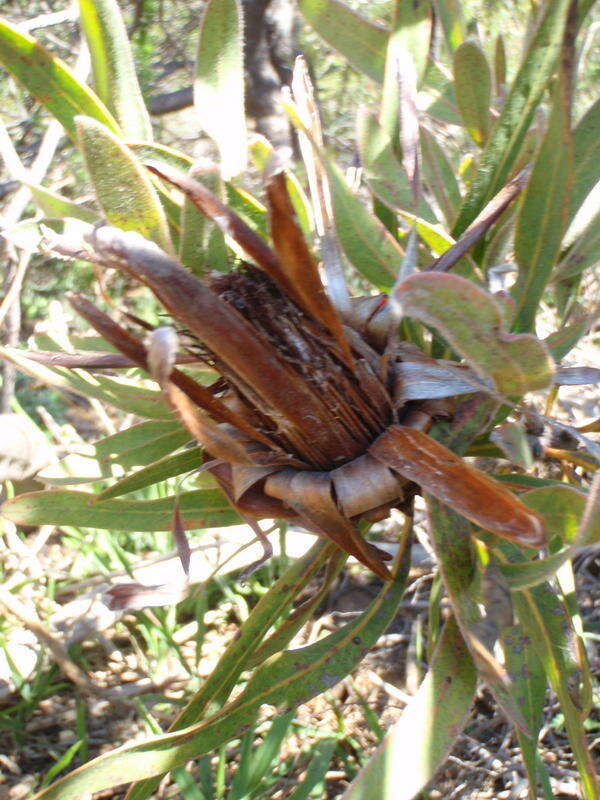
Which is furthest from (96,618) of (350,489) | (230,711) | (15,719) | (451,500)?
(451,500)

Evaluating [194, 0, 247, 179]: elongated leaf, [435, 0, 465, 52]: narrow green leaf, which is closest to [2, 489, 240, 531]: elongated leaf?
[194, 0, 247, 179]: elongated leaf

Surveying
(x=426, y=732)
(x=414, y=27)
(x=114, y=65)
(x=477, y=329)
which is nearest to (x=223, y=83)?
(x=114, y=65)

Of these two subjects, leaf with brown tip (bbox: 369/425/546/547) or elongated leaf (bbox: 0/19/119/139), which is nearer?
leaf with brown tip (bbox: 369/425/546/547)

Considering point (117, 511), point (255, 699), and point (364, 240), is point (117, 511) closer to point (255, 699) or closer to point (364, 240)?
point (255, 699)

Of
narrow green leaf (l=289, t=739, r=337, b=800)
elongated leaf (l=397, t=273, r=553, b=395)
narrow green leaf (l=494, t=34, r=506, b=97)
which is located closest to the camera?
elongated leaf (l=397, t=273, r=553, b=395)

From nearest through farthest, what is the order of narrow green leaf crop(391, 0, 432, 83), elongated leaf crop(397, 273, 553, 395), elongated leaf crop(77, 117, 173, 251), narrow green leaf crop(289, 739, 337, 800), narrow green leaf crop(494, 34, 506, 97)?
elongated leaf crop(397, 273, 553, 395)
elongated leaf crop(77, 117, 173, 251)
narrow green leaf crop(391, 0, 432, 83)
narrow green leaf crop(289, 739, 337, 800)
narrow green leaf crop(494, 34, 506, 97)

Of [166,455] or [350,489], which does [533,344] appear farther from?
[166,455]

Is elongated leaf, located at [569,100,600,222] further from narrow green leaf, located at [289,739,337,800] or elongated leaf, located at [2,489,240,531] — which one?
narrow green leaf, located at [289,739,337,800]
